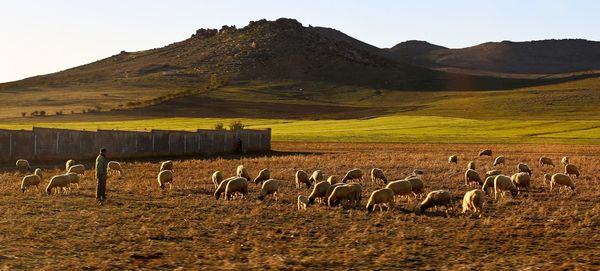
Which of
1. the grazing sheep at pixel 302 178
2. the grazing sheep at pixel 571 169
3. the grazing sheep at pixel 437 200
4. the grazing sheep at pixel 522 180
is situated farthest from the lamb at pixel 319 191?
the grazing sheep at pixel 571 169

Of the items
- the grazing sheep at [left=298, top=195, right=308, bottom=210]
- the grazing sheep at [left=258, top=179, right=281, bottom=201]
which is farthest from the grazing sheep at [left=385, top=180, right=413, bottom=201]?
the grazing sheep at [left=258, top=179, right=281, bottom=201]

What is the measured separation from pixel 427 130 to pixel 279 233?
63.6 metres

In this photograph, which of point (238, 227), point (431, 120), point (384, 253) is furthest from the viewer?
point (431, 120)

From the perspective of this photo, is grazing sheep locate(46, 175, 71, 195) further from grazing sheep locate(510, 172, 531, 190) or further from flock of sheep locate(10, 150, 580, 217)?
grazing sheep locate(510, 172, 531, 190)

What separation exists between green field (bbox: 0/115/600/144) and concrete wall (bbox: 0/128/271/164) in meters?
16.7

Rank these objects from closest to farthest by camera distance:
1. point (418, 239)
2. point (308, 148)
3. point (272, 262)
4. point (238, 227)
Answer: point (272, 262), point (418, 239), point (238, 227), point (308, 148)

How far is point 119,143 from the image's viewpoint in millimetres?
45500

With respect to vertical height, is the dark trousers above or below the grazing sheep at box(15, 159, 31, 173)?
above

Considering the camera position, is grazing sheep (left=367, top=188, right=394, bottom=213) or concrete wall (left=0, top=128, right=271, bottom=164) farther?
concrete wall (left=0, top=128, right=271, bottom=164)

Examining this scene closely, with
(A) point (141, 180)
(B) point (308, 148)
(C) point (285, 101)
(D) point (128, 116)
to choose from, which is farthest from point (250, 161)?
(C) point (285, 101)

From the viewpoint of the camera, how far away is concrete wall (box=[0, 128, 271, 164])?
40.5 m

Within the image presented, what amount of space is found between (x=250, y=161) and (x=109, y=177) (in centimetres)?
1178

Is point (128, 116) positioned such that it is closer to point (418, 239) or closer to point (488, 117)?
point (488, 117)

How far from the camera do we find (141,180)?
29188 millimetres
